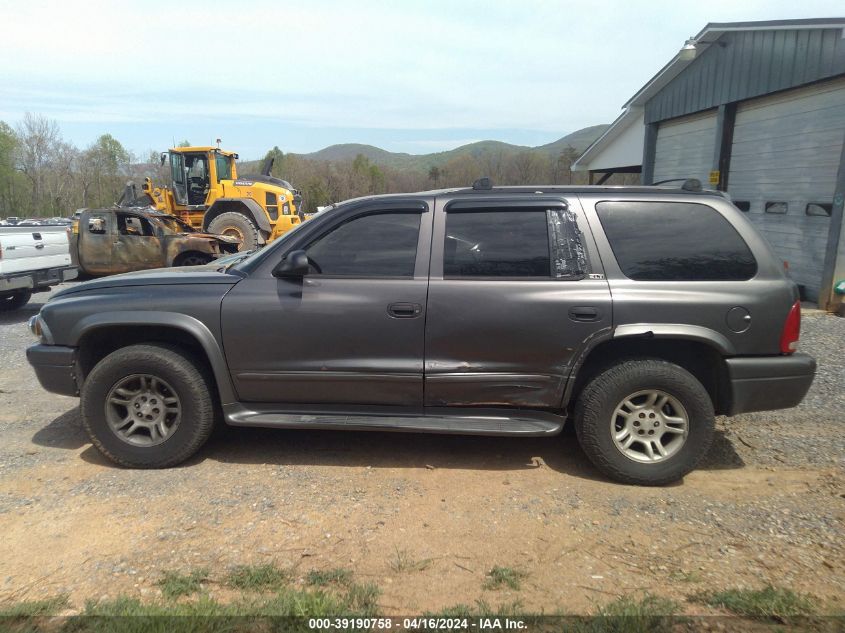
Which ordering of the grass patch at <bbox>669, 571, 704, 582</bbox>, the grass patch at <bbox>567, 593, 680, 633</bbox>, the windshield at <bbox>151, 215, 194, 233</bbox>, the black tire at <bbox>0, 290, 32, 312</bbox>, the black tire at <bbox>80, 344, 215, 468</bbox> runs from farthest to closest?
the windshield at <bbox>151, 215, 194, 233</bbox> < the black tire at <bbox>0, 290, 32, 312</bbox> < the black tire at <bbox>80, 344, 215, 468</bbox> < the grass patch at <bbox>669, 571, 704, 582</bbox> < the grass patch at <bbox>567, 593, 680, 633</bbox>

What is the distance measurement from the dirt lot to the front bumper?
55cm

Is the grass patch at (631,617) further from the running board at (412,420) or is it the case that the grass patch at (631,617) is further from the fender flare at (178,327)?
the fender flare at (178,327)

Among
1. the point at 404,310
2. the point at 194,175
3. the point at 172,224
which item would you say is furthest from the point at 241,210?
the point at 404,310

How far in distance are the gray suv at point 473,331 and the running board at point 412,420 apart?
0.5 inches

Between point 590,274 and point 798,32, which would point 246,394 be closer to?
point 590,274

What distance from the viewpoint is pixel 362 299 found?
3754 mm

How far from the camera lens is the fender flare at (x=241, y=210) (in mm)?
15383

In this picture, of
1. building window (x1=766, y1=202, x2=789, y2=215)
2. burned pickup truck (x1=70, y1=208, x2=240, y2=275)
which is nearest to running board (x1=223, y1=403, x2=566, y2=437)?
burned pickup truck (x1=70, y1=208, x2=240, y2=275)

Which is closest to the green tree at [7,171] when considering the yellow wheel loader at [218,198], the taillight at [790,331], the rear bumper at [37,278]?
the yellow wheel loader at [218,198]

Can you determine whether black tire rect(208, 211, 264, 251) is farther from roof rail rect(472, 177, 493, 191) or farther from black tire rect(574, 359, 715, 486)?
black tire rect(574, 359, 715, 486)

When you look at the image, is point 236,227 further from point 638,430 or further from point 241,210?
point 638,430

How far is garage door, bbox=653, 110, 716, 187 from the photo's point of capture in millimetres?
12805

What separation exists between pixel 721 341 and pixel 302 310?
266cm

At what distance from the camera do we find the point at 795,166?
10.1 metres
